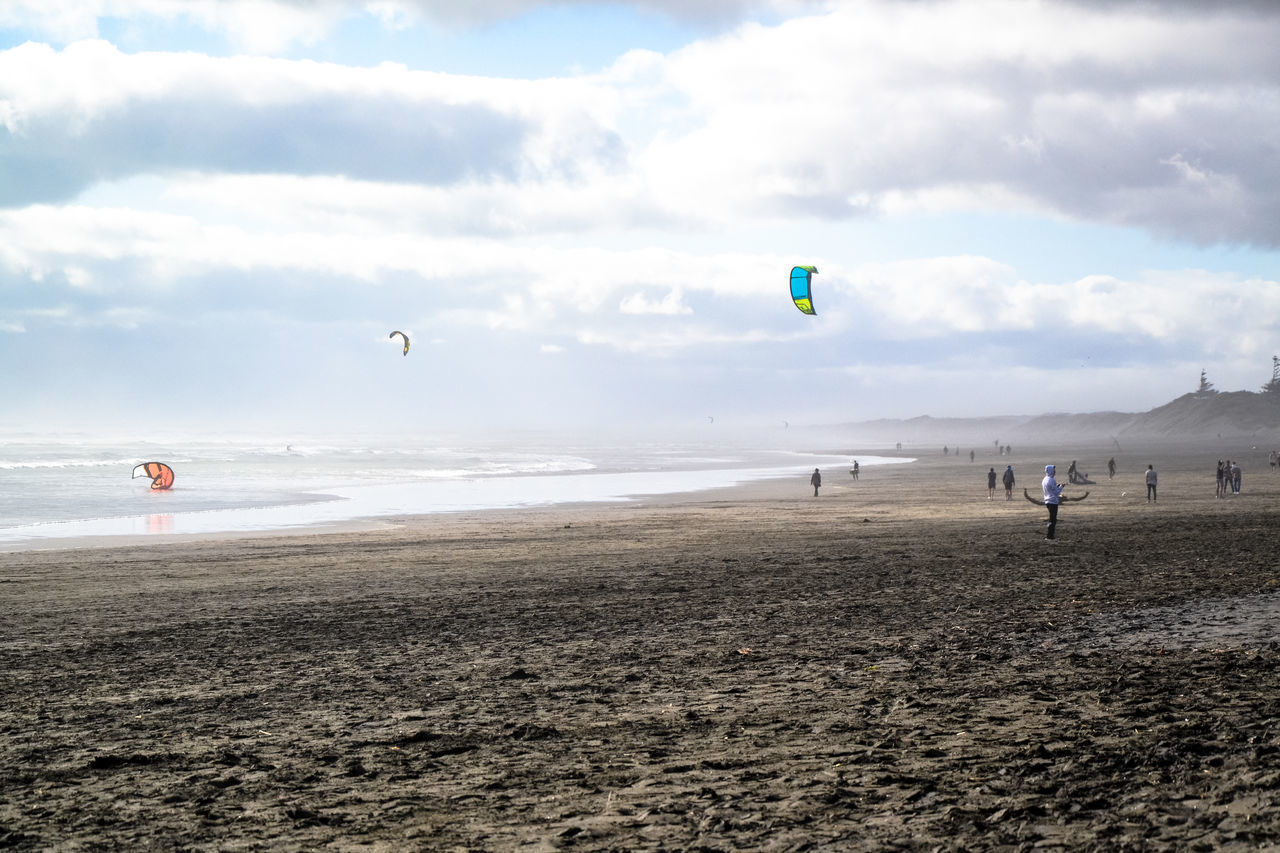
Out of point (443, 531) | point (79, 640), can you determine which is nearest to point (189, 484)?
point (443, 531)

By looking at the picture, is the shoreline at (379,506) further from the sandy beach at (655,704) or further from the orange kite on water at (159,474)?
the sandy beach at (655,704)

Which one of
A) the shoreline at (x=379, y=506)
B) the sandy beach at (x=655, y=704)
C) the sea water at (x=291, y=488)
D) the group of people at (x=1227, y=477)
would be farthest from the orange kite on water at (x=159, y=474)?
the group of people at (x=1227, y=477)

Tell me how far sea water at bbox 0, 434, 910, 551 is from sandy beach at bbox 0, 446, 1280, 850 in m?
12.7

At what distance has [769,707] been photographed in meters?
7.73

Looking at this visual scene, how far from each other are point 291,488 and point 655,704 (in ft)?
130

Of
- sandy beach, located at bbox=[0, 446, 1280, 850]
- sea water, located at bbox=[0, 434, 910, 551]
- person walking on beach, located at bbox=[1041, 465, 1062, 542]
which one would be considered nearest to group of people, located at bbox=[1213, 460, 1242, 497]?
person walking on beach, located at bbox=[1041, 465, 1062, 542]

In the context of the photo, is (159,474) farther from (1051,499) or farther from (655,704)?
(655,704)

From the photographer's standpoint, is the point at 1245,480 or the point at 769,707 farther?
the point at 1245,480

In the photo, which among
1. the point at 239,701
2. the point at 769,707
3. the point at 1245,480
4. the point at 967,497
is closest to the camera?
the point at 769,707

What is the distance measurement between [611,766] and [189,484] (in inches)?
1791

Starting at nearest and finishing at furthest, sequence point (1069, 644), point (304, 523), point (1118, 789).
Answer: point (1118, 789) < point (1069, 644) < point (304, 523)

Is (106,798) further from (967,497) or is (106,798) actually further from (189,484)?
(189,484)

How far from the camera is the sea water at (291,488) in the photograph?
29469mm

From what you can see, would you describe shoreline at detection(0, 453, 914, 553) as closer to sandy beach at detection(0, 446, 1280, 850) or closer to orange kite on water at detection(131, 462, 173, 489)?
orange kite on water at detection(131, 462, 173, 489)
